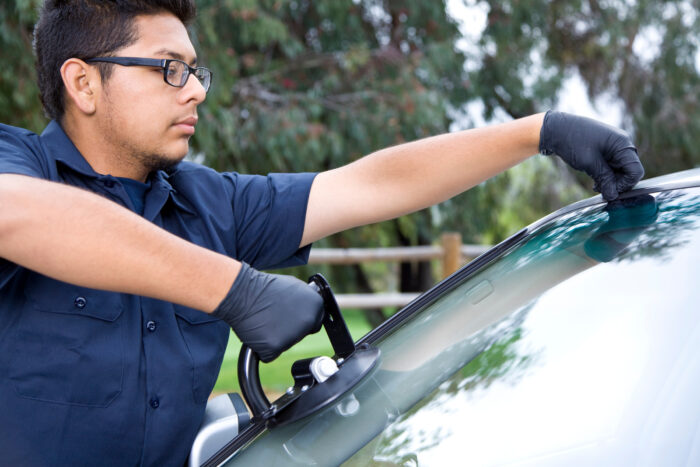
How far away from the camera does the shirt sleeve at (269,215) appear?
191cm

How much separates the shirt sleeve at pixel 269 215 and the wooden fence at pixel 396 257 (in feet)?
15.6

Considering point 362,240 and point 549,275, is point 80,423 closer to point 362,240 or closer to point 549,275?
point 549,275

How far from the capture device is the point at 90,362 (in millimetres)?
1459

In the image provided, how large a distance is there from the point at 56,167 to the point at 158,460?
64 cm

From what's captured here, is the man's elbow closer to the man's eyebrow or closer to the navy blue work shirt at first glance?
the navy blue work shirt

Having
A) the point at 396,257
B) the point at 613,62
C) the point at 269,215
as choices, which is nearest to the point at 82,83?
the point at 269,215

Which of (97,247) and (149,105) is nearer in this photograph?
(97,247)

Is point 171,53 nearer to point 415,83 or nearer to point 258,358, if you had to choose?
point 258,358

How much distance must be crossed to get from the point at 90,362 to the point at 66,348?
0.05 meters

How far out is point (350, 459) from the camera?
47.5 inches

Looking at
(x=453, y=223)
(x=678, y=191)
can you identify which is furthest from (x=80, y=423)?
(x=453, y=223)

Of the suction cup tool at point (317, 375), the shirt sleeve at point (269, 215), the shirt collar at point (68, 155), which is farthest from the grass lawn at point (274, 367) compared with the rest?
the suction cup tool at point (317, 375)

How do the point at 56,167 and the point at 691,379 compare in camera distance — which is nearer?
the point at 691,379

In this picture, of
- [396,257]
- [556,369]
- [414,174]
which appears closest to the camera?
[556,369]
